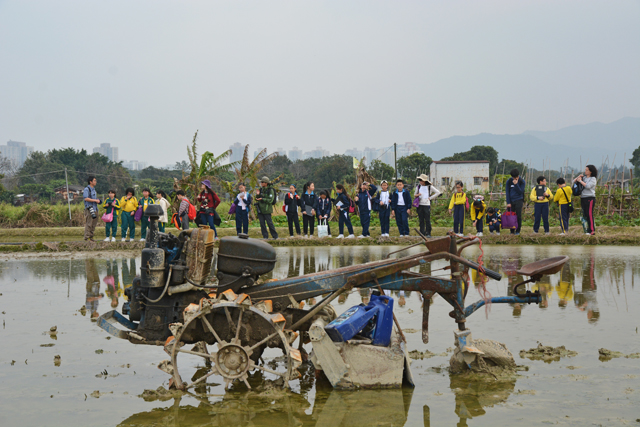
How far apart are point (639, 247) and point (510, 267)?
567cm

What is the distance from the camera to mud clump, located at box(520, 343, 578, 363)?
5.30m

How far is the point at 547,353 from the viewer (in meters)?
5.41

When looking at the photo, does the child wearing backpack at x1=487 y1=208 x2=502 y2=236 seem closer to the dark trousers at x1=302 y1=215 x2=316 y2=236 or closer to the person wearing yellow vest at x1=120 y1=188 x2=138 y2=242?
the dark trousers at x1=302 y1=215 x2=316 y2=236

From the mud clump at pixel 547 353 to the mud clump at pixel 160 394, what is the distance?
324 centimetres

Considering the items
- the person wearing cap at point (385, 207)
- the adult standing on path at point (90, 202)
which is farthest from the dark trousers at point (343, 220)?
the adult standing on path at point (90, 202)

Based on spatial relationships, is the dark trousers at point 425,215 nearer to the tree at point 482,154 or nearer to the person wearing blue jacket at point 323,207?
the person wearing blue jacket at point 323,207

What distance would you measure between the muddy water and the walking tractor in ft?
0.75

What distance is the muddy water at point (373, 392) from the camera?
4094mm

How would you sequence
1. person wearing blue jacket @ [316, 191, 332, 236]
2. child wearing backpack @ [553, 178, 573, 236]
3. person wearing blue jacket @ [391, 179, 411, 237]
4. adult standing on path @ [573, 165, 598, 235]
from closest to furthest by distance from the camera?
1. adult standing on path @ [573, 165, 598, 235]
2. child wearing backpack @ [553, 178, 573, 236]
3. person wearing blue jacket @ [391, 179, 411, 237]
4. person wearing blue jacket @ [316, 191, 332, 236]

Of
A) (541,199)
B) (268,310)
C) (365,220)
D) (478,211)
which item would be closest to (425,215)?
(478,211)

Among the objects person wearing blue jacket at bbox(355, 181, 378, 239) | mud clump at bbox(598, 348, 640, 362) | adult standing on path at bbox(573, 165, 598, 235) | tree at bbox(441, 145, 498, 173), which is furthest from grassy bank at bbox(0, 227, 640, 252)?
tree at bbox(441, 145, 498, 173)

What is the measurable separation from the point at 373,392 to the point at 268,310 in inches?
44.3

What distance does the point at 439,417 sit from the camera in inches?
161

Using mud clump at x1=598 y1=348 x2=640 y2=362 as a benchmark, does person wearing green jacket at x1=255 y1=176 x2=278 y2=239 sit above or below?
above
